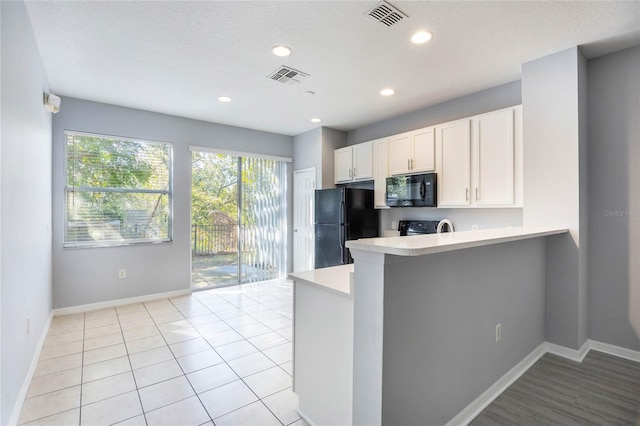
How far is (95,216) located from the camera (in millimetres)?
4035

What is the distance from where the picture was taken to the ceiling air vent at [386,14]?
2.09 meters

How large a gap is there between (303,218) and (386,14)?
12.4ft

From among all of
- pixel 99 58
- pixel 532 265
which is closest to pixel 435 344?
pixel 532 265

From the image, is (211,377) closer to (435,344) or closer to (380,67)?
(435,344)

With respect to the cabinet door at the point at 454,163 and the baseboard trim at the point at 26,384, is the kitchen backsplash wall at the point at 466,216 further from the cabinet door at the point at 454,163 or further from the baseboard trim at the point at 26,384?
the baseboard trim at the point at 26,384

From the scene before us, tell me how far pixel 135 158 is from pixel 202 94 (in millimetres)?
1468

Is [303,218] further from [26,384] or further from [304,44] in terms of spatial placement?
[26,384]

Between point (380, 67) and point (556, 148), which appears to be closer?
point (556, 148)

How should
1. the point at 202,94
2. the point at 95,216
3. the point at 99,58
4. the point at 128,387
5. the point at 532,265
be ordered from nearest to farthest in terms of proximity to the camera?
the point at 128,387 → the point at 532,265 → the point at 99,58 → the point at 202,94 → the point at 95,216

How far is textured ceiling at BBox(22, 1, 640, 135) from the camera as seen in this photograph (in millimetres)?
2145

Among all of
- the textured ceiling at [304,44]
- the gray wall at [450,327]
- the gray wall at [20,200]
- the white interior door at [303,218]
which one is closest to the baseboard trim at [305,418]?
the gray wall at [450,327]

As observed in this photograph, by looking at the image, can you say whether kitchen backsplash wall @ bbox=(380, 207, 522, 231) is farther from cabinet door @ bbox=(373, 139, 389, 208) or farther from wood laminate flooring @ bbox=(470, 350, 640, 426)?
wood laminate flooring @ bbox=(470, 350, 640, 426)

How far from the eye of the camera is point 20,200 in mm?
2129

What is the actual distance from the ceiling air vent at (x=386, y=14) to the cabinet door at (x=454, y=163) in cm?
164
